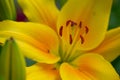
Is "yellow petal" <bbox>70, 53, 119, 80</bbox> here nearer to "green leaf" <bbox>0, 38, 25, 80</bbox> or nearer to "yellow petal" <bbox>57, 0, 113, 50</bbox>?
"yellow petal" <bbox>57, 0, 113, 50</bbox>

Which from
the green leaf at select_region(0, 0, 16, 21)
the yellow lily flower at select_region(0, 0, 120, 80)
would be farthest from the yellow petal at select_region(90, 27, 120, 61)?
the green leaf at select_region(0, 0, 16, 21)

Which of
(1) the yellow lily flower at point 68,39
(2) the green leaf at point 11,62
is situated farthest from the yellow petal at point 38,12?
(2) the green leaf at point 11,62

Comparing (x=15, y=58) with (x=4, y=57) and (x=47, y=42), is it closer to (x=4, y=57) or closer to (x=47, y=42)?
(x=4, y=57)

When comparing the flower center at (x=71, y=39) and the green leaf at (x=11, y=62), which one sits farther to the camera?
the flower center at (x=71, y=39)

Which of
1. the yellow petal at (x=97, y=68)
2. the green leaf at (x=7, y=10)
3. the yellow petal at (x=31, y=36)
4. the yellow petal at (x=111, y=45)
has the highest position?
the green leaf at (x=7, y=10)

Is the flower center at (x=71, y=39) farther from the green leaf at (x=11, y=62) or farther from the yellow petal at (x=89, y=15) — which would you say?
the green leaf at (x=11, y=62)

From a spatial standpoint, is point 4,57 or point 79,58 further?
point 79,58

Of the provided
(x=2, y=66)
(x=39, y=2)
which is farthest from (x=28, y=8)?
(x=2, y=66)

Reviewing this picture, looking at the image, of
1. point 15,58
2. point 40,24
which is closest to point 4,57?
point 15,58
